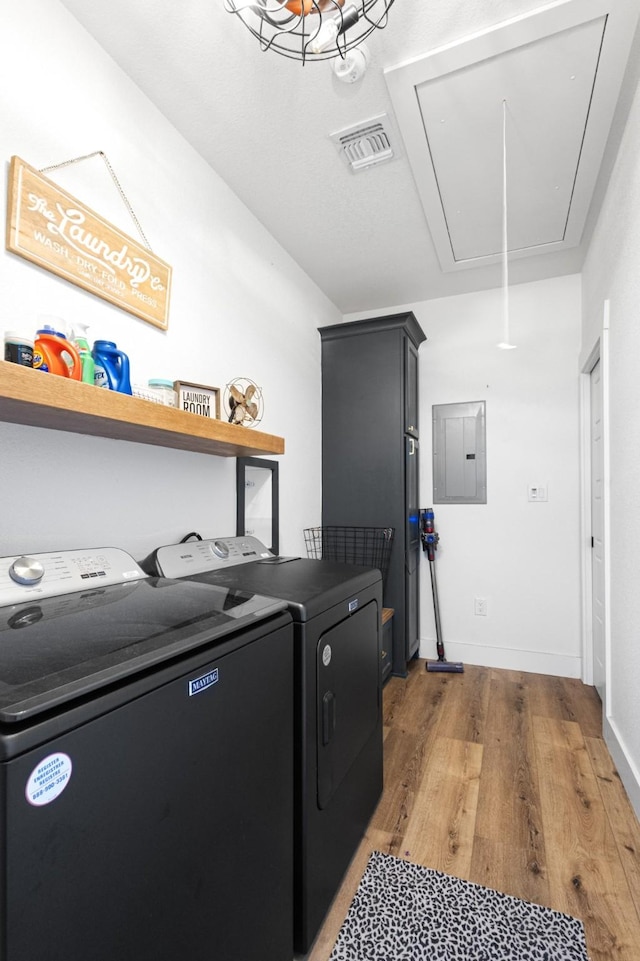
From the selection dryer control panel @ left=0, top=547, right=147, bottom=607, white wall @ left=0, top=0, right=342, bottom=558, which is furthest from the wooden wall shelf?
dryer control panel @ left=0, top=547, right=147, bottom=607

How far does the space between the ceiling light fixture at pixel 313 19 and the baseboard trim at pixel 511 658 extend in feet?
10.5

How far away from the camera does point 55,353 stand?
3.69 ft

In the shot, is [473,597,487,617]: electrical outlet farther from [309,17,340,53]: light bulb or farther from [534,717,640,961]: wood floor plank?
[309,17,340,53]: light bulb

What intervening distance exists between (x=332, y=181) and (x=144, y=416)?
1602 millimetres

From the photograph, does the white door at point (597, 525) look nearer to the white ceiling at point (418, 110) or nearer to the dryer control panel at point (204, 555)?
the white ceiling at point (418, 110)

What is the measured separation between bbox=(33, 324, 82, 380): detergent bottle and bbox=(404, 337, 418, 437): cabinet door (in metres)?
2.11

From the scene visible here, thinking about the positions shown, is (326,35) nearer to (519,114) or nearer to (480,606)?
(519,114)

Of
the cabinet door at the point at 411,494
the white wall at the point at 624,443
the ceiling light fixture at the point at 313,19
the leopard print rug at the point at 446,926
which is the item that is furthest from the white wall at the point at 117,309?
the white wall at the point at 624,443

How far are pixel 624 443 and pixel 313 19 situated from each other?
1817 mm

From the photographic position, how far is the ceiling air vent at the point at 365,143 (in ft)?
5.78

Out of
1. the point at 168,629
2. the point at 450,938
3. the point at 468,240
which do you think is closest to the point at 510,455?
the point at 468,240

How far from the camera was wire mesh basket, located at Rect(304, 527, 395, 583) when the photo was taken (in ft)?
9.40

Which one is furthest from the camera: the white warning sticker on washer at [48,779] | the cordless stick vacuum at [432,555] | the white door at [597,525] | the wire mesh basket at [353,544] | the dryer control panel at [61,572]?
the cordless stick vacuum at [432,555]

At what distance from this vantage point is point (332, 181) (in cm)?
208
